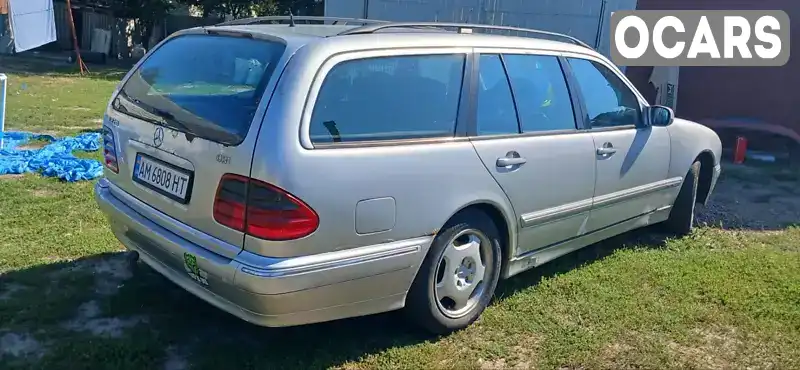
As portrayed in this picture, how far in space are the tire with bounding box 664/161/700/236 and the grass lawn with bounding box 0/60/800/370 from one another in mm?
323

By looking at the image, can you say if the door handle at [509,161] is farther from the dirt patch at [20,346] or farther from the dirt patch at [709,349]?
the dirt patch at [20,346]

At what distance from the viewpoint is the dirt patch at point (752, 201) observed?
640 cm

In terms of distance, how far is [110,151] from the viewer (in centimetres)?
373

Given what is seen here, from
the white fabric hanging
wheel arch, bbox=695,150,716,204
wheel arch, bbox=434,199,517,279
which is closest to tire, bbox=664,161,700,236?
wheel arch, bbox=695,150,716,204

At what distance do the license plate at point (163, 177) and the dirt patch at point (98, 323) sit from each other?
781 mm

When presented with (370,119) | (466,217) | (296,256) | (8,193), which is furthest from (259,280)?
(8,193)

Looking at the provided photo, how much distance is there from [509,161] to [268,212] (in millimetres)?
1457

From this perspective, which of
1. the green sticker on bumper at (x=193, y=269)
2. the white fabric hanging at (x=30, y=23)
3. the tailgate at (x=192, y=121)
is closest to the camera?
the tailgate at (x=192, y=121)

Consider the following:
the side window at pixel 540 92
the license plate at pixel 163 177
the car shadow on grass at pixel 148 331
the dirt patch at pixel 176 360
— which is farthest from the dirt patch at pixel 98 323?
the side window at pixel 540 92

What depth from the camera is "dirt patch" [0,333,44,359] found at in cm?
329

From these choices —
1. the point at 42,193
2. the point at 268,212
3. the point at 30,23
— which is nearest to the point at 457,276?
the point at 268,212

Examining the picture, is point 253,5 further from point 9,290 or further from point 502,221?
point 502,221

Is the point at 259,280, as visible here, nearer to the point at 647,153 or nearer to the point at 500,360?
the point at 500,360

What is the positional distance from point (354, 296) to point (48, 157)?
5.01m
